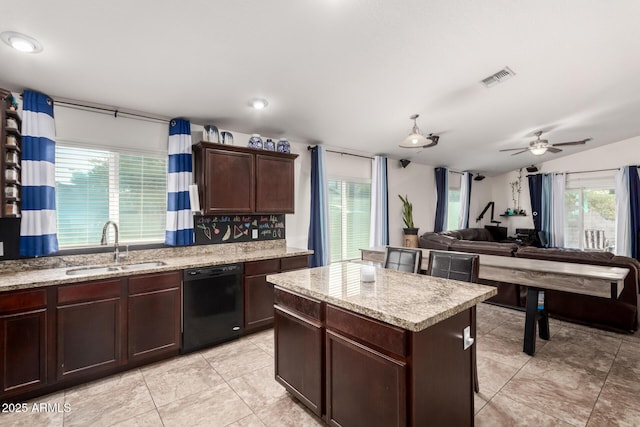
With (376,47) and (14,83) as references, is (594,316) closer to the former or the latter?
(376,47)

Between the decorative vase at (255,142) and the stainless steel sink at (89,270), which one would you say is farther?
the decorative vase at (255,142)

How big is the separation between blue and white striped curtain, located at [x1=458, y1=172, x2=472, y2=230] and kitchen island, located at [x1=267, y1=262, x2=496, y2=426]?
586 centimetres

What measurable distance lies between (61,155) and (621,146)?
30.9 feet

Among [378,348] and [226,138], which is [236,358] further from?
[226,138]

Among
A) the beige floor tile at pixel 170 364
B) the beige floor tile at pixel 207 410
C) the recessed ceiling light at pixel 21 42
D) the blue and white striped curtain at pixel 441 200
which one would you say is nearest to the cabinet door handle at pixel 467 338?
the beige floor tile at pixel 207 410

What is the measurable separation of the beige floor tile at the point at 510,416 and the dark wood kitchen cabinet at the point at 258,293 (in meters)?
2.19

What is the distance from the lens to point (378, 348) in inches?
58.2

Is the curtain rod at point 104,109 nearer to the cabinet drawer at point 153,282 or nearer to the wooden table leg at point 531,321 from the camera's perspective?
the cabinet drawer at point 153,282

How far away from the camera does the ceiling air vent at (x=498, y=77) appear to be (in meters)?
2.86

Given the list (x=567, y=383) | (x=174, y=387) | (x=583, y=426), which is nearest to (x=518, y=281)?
(x=567, y=383)

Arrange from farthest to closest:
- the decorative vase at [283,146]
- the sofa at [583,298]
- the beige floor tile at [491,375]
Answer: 1. the decorative vase at [283,146]
2. the sofa at [583,298]
3. the beige floor tile at [491,375]

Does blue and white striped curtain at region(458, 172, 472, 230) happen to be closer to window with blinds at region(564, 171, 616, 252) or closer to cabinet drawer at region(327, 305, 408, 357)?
window with blinds at region(564, 171, 616, 252)

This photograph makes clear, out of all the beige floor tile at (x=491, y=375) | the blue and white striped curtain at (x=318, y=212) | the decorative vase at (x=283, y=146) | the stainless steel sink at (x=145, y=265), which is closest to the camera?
the beige floor tile at (x=491, y=375)

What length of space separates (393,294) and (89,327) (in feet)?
7.84
